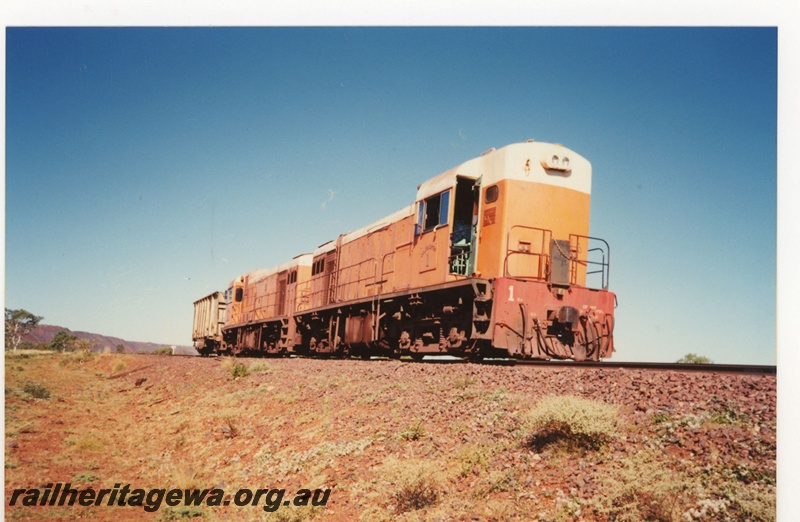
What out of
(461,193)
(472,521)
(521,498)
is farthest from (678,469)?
(461,193)

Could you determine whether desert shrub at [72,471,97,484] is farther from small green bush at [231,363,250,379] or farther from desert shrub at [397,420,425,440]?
small green bush at [231,363,250,379]

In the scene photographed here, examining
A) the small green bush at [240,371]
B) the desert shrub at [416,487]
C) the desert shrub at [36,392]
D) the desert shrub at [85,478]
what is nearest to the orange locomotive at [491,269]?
the small green bush at [240,371]

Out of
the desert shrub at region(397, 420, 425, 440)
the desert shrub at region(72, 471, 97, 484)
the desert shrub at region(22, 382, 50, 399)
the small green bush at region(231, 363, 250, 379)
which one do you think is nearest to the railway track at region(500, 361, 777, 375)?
the desert shrub at region(397, 420, 425, 440)

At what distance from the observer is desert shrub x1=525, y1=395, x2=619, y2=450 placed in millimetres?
4992

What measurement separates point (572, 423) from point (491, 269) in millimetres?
5018

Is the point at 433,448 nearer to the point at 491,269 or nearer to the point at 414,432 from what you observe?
the point at 414,432

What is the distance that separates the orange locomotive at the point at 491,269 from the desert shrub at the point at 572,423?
11.6 ft

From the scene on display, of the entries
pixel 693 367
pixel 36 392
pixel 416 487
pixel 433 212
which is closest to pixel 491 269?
pixel 433 212

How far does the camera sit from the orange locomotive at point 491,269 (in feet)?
30.1

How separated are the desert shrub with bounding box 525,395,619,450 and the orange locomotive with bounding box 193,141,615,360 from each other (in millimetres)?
3546

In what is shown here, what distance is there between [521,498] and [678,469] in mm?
1246

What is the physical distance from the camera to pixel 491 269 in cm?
986
